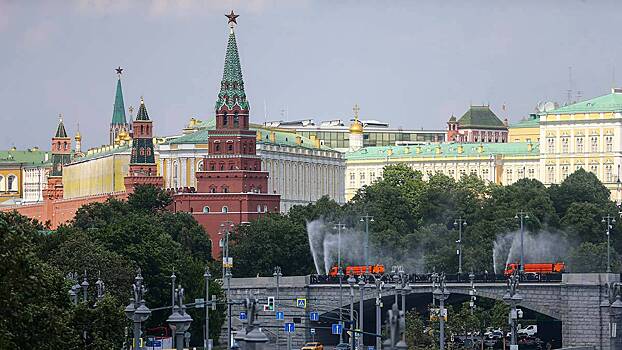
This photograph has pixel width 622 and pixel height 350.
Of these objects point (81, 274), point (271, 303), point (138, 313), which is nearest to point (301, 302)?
point (271, 303)

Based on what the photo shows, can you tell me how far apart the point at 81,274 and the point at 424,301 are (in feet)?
148

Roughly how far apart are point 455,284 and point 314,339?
11.8m

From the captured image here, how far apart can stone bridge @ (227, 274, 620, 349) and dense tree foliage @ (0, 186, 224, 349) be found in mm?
5291

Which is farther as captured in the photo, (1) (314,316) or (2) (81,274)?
(1) (314,316)

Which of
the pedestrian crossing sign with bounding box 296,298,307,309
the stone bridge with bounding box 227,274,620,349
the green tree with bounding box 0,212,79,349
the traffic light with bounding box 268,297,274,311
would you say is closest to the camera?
the green tree with bounding box 0,212,79,349

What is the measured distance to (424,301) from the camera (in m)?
186

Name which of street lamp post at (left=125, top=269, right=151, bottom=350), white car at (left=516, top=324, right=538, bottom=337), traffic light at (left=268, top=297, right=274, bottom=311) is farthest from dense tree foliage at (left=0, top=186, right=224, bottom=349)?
white car at (left=516, top=324, right=538, bottom=337)

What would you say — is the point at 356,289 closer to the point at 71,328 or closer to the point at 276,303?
the point at 276,303

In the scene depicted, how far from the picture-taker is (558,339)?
184 meters

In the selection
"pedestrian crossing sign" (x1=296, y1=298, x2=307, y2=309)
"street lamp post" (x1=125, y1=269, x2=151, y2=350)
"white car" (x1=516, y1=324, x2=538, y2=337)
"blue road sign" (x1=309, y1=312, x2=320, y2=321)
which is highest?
"street lamp post" (x1=125, y1=269, x2=151, y2=350)

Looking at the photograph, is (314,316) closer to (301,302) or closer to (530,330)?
(301,302)

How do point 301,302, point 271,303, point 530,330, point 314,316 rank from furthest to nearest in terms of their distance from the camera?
1. point 530,330
2. point 301,302
3. point 271,303
4. point 314,316

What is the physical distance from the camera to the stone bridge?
165125 millimetres

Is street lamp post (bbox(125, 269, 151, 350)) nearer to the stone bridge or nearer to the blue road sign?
the stone bridge
